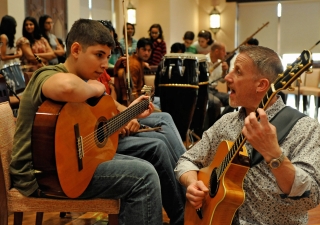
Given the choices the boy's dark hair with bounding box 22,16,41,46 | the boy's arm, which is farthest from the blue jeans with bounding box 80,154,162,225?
the boy's dark hair with bounding box 22,16,41,46

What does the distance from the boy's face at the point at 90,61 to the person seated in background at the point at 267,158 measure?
572 mm

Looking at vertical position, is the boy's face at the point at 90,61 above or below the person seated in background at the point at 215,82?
above

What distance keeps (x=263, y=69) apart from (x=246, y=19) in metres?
9.62

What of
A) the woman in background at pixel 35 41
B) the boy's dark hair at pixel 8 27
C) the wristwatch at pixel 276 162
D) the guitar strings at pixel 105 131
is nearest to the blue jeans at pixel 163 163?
the guitar strings at pixel 105 131

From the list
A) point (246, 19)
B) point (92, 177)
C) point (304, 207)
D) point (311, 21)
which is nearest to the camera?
point (304, 207)

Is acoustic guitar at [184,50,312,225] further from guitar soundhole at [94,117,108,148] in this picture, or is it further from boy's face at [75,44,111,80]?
boy's face at [75,44,111,80]

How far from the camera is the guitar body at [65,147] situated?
5.69 ft

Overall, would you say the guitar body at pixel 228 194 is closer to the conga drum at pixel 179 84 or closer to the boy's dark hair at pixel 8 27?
the conga drum at pixel 179 84

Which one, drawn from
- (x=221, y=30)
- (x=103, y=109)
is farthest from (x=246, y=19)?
(x=103, y=109)

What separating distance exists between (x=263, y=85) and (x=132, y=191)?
2.24 feet

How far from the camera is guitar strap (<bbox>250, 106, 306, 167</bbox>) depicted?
5.48 ft

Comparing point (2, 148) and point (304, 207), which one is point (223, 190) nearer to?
point (304, 207)

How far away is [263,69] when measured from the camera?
1.77 meters

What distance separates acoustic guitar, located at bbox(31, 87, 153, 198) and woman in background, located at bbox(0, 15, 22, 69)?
130 inches
